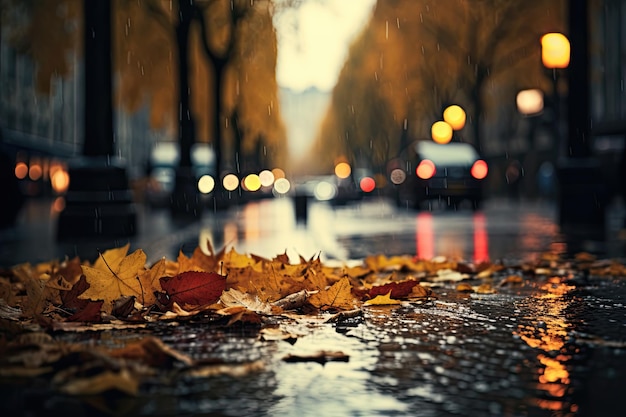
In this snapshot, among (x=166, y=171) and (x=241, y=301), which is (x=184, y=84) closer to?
(x=241, y=301)

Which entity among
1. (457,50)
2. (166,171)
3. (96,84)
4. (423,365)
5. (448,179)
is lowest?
(423,365)

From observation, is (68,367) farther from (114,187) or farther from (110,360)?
(114,187)

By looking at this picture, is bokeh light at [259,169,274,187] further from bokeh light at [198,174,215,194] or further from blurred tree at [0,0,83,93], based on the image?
blurred tree at [0,0,83,93]

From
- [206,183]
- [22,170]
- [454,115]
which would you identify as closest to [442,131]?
[454,115]

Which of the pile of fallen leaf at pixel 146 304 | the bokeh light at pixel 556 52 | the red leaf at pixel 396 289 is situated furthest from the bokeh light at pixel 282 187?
the red leaf at pixel 396 289

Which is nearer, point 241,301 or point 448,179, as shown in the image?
point 241,301

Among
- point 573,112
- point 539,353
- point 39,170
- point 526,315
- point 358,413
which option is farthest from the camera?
point 39,170

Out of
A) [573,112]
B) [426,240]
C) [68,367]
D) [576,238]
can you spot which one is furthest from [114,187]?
[68,367]

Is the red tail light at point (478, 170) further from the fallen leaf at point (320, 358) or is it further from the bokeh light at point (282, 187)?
the bokeh light at point (282, 187)
